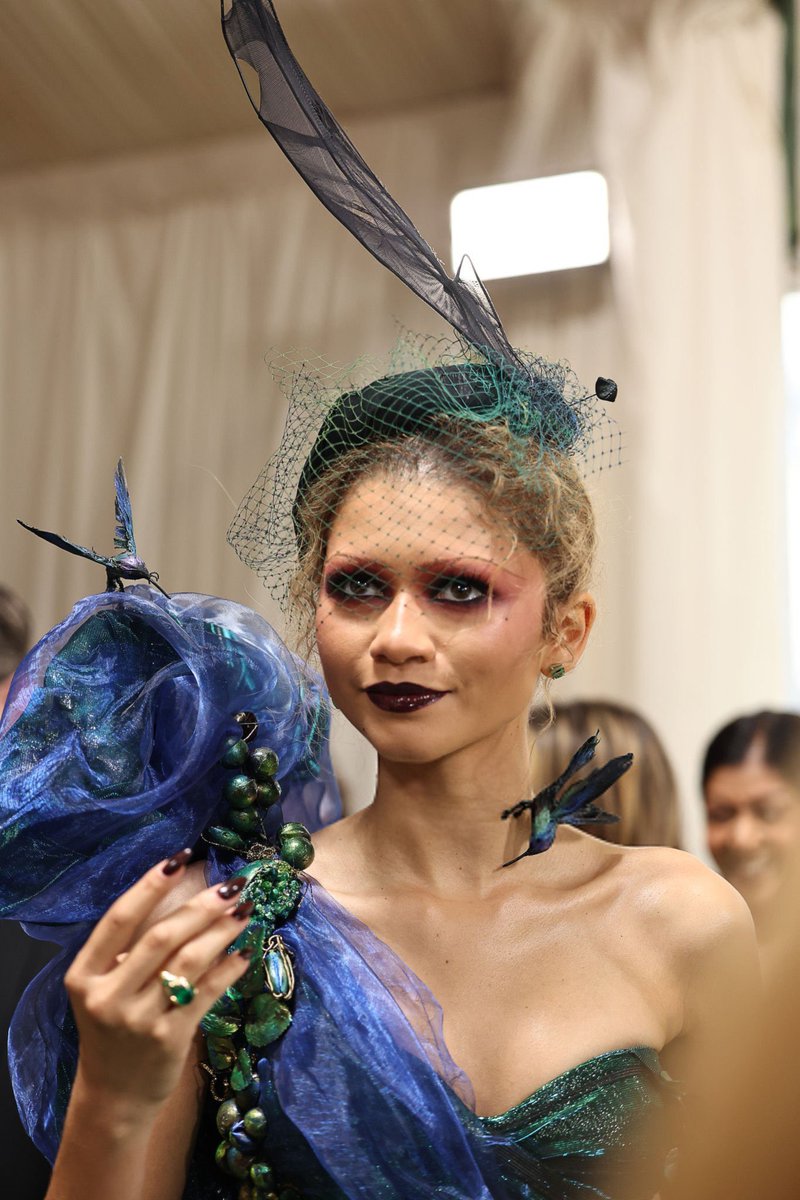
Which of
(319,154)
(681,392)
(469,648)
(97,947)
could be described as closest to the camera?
(97,947)

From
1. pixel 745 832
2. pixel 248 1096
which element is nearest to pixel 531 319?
pixel 745 832

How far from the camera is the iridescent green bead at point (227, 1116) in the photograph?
1184mm

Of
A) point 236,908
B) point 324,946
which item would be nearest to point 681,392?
point 324,946

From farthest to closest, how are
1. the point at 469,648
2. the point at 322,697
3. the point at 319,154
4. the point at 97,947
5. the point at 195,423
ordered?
the point at 195,423
the point at 322,697
the point at 319,154
the point at 469,648
the point at 97,947

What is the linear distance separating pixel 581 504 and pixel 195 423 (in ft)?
8.85

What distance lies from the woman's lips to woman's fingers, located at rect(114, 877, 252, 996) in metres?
0.30

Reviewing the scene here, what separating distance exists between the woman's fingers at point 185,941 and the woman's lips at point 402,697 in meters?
0.30

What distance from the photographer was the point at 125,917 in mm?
960

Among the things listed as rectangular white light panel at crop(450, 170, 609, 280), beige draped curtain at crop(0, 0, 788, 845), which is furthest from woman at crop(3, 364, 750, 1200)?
rectangular white light panel at crop(450, 170, 609, 280)

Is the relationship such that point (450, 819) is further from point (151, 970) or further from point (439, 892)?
point (151, 970)

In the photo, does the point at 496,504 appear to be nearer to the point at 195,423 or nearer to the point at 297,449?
the point at 297,449

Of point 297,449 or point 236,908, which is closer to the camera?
point 236,908

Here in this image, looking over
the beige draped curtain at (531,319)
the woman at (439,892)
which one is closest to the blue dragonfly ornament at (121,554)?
the woman at (439,892)

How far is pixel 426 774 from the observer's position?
4.30ft
